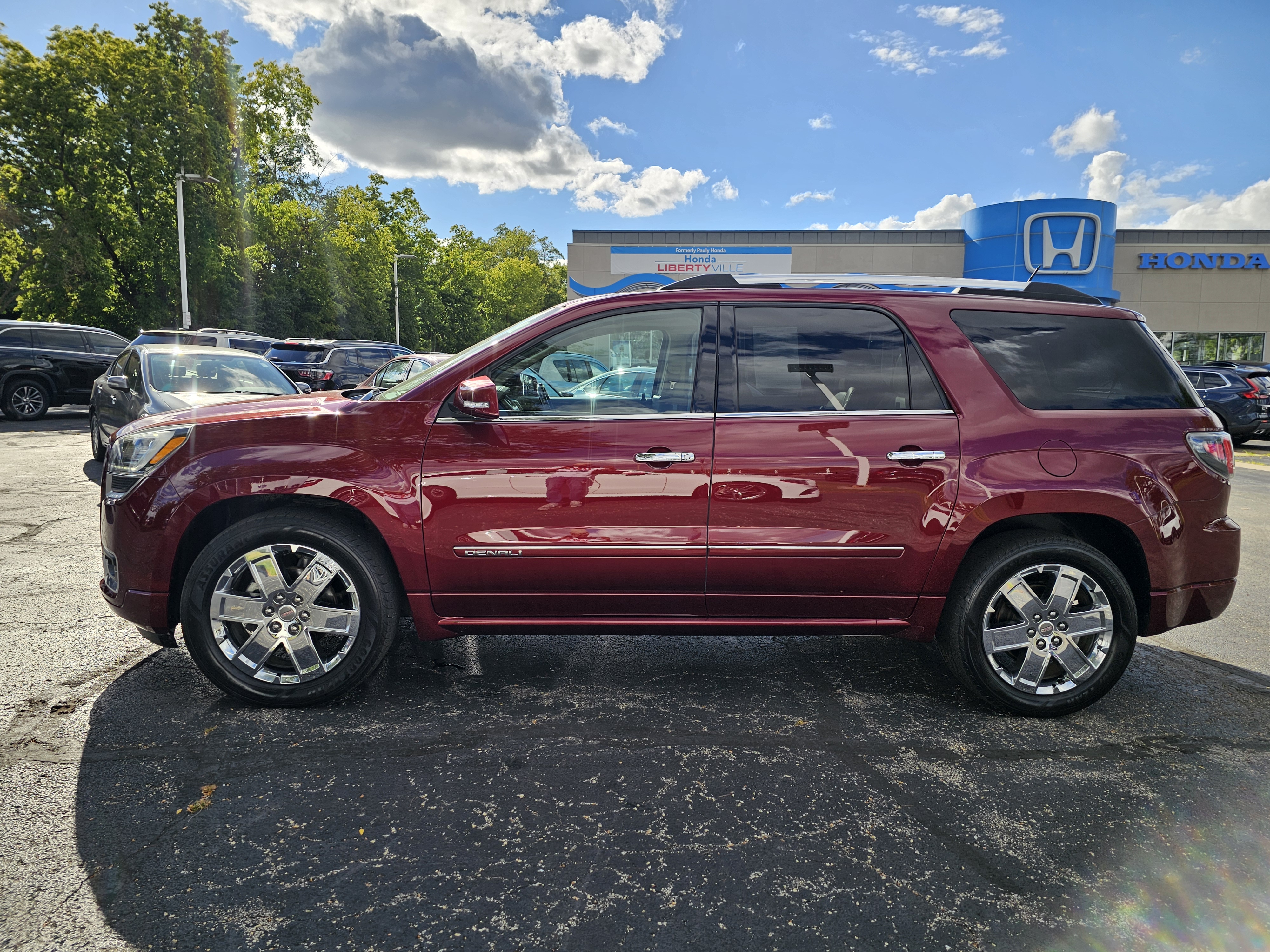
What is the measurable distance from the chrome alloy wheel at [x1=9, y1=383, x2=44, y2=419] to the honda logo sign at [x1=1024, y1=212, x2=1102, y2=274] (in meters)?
32.3

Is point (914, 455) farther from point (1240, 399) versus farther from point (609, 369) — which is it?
point (1240, 399)

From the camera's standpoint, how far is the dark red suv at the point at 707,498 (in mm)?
3297

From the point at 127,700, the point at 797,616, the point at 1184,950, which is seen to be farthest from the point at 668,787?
the point at 127,700

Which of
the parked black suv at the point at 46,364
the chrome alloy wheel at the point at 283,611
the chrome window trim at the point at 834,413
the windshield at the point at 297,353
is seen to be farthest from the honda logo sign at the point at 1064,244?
the chrome alloy wheel at the point at 283,611

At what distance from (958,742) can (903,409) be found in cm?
139

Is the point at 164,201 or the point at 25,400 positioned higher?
the point at 164,201

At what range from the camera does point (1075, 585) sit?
3.41 metres

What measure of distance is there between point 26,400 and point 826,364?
17.2 m

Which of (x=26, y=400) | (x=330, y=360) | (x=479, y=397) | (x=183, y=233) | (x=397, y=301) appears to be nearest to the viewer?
(x=479, y=397)

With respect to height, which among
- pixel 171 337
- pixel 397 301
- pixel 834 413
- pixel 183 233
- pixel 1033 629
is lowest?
pixel 1033 629

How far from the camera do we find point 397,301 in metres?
42.7

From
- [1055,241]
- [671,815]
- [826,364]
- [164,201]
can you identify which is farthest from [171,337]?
[1055,241]

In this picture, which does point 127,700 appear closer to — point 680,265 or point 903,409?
point 903,409

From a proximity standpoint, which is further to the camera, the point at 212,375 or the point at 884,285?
the point at 212,375
